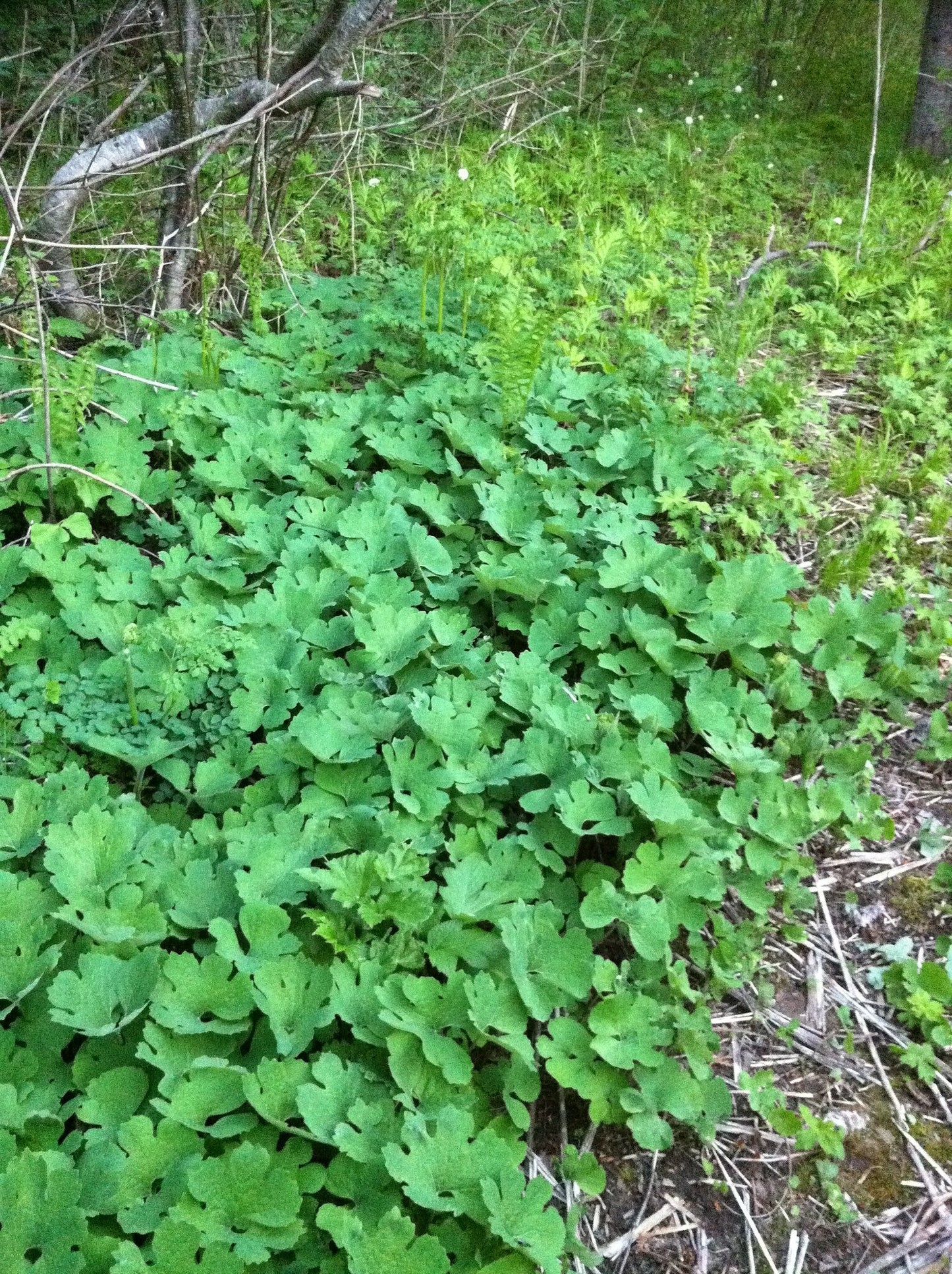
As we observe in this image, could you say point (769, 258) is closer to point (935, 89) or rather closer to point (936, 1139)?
point (935, 89)

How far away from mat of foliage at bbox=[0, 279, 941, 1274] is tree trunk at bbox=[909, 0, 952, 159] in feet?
15.8

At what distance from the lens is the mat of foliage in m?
1.58

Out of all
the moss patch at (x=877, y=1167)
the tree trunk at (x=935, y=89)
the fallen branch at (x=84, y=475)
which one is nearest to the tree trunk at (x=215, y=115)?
the fallen branch at (x=84, y=475)

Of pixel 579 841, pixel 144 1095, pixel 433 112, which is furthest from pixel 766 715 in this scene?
pixel 433 112

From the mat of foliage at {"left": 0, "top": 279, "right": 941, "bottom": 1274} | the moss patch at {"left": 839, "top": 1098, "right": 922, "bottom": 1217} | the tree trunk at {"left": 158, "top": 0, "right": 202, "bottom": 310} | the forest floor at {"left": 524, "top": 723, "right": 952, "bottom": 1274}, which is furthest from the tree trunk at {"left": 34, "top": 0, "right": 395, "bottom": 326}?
the moss patch at {"left": 839, "top": 1098, "right": 922, "bottom": 1217}

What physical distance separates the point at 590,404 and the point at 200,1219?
301cm

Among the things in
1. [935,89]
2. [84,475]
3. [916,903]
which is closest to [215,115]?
[84,475]

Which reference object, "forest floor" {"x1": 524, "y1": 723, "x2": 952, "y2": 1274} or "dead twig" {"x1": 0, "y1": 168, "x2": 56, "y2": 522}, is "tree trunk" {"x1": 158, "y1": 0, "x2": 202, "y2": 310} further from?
"forest floor" {"x1": 524, "y1": 723, "x2": 952, "y2": 1274}

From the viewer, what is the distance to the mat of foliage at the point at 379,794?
1.58 m

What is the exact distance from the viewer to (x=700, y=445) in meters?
3.32

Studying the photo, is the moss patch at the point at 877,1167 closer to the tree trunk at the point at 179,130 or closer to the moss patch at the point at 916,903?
the moss patch at the point at 916,903

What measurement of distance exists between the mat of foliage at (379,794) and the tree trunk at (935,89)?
481 cm

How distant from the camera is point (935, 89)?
664cm

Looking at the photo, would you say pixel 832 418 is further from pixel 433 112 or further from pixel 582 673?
pixel 433 112
